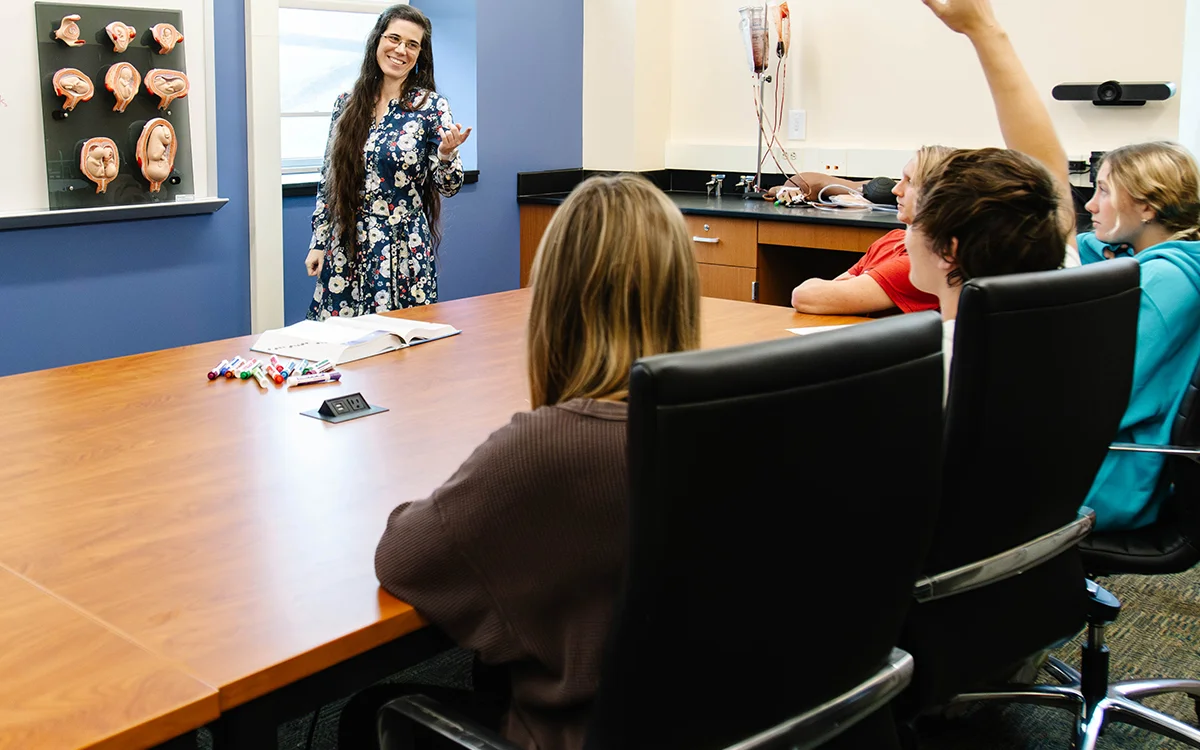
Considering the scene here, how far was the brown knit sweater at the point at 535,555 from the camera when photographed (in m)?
1.12

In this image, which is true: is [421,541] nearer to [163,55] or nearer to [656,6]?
[163,55]

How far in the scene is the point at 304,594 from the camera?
1.28 m

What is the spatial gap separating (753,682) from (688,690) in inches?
2.8

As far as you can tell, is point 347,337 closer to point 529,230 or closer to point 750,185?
point 529,230

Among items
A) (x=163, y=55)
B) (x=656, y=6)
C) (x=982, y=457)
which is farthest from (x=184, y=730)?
(x=656, y=6)

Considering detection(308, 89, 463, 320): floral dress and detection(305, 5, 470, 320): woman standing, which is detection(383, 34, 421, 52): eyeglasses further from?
detection(308, 89, 463, 320): floral dress

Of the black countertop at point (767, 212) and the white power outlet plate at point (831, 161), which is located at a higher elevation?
the white power outlet plate at point (831, 161)

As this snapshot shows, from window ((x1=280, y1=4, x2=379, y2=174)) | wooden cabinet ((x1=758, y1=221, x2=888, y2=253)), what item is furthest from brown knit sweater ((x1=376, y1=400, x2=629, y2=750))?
window ((x1=280, y1=4, x2=379, y2=174))

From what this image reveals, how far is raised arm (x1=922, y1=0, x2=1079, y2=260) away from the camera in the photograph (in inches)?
97.8

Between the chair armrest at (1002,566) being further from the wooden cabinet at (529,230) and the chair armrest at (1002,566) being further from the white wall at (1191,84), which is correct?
A: the wooden cabinet at (529,230)

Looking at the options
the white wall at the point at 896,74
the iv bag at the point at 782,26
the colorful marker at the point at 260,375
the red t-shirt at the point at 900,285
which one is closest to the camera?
the colorful marker at the point at 260,375

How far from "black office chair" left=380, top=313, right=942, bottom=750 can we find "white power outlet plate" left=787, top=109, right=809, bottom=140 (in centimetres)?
395

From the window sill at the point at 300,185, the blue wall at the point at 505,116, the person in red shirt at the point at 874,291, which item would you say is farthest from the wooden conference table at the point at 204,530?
the blue wall at the point at 505,116

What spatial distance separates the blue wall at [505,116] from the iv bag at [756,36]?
0.86 metres
